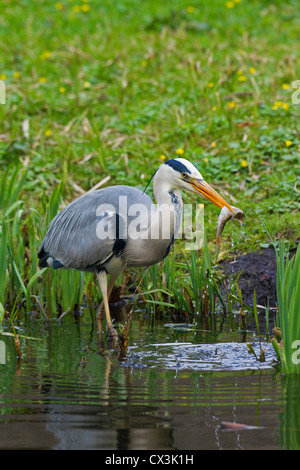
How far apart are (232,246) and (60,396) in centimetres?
318

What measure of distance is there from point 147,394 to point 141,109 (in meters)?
5.85

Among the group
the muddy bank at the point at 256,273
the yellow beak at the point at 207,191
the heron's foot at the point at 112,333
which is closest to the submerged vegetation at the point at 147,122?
the muddy bank at the point at 256,273

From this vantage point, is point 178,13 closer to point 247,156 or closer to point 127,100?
point 127,100

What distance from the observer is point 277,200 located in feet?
23.6

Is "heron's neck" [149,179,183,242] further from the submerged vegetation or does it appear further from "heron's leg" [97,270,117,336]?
"heron's leg" [97,270,117,336]

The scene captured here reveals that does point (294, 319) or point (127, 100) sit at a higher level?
point (127, 100)

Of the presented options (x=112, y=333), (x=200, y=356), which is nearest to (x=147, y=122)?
(x=112, y=333)

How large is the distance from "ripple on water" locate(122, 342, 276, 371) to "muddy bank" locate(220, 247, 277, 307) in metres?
1.23

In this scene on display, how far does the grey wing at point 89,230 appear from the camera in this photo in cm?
564

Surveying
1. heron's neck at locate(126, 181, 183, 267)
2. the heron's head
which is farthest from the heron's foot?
the heron's head

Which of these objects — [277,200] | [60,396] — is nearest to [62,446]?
[60,396]

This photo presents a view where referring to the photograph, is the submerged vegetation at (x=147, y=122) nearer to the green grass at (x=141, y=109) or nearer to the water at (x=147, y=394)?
the green grass at (x=141, y=109)
